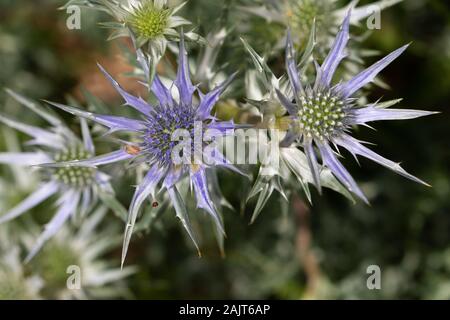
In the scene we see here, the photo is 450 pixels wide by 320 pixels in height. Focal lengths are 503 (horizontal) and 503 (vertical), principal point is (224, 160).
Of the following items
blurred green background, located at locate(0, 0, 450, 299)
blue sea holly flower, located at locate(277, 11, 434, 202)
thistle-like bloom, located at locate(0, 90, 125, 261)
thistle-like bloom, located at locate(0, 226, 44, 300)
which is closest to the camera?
blue sea holly flower, located at locate(277, 11, 434, 202)

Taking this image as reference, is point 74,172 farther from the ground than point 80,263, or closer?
farther from the ground

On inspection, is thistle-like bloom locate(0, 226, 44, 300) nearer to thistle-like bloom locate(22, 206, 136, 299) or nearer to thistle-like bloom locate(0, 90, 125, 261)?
thistle-like bloom locate(22, 206, 136, 299)

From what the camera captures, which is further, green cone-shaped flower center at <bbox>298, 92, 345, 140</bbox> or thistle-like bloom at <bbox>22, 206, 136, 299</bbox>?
thistle-like bloom at <bbox>22, 206, 136, 299</bbox>

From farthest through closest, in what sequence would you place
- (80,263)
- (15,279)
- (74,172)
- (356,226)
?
1. (356,226)
2. (80,263)
3. (15,279)
4. (74,172)

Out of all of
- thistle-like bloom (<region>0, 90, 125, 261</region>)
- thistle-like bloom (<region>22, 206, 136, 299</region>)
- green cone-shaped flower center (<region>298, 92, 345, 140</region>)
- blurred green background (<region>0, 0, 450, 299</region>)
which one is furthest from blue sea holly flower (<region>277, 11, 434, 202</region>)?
thistle-like bloom (<region>22, 206, 136, 299</region>)

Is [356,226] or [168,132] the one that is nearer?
[168,132]

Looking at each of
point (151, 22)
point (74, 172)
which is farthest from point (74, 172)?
point (151, 22)

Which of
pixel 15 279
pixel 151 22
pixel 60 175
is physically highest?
pixel 151 22

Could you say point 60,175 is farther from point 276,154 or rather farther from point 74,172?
point 276,154
